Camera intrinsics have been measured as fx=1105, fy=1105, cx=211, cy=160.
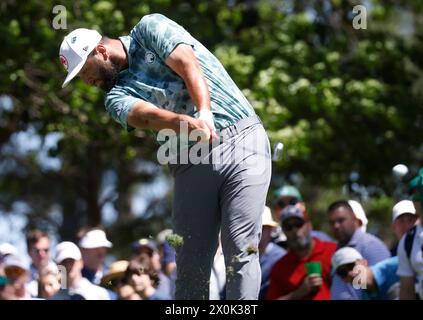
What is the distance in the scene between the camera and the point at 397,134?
17.8 metres

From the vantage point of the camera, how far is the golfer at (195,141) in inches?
259

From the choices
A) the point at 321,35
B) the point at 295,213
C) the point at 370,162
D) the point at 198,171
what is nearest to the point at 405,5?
the point at 321,35

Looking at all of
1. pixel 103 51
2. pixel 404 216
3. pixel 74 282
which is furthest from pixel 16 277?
pixel 404 216

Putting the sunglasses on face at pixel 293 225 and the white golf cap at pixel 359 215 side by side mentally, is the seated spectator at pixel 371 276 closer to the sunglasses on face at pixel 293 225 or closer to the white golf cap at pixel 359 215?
the sunglasses on face at pixel 293 225

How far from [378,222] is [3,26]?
12347mm

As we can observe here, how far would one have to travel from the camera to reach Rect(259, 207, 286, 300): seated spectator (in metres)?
9.97

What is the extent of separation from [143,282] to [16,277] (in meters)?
1.49

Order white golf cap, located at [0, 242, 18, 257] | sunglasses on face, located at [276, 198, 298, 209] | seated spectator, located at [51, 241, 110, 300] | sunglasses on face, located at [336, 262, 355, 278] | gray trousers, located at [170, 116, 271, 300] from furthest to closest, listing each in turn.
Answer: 1. sunglasses on face, located at [276, 198, 298, 209]
2. white golf cap, located at [0, 242, 18, 257]
3. seated spectator, located at [51, 241, 110, 300]
4. sunglasses on face, located at [336, 262, 355, 278]
5. gray trousers, located at [170, 116, 271, 300]

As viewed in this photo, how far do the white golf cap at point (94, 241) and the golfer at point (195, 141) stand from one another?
420 cm

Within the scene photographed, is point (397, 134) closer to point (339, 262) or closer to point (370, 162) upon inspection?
point (370, 162)

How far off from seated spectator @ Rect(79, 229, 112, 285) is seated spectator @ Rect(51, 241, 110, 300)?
0.97 m

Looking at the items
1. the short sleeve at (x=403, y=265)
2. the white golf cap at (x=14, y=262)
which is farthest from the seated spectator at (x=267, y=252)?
the white golf cap at (x=14, y=262)

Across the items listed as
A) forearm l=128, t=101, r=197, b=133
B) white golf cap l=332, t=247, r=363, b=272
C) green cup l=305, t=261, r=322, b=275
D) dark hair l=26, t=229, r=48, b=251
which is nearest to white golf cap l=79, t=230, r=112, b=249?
dark hair l=26, t=229, r=48, b=251

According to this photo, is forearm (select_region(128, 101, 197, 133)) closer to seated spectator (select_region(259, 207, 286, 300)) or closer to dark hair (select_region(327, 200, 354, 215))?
seated spectator (select_region(259, 207, 286, 300))
